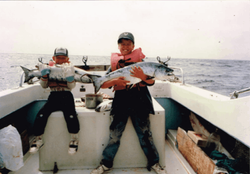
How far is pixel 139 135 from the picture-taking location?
2.42 m

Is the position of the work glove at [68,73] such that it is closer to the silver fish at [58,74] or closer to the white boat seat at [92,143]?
the silver fish at [58,74]

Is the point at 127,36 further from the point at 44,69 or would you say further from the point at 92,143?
the point at 92,143

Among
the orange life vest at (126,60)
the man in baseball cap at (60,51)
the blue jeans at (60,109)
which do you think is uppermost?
the man in baseball cap at (60,51)

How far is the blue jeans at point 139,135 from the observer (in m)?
2.38

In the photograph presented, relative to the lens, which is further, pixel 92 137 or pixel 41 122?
pixel 92 137

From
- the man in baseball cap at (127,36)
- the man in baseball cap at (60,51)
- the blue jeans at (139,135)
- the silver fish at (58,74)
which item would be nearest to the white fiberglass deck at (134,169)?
the blue jeans at (139,135)

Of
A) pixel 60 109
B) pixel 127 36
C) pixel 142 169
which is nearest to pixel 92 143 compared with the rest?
pixel 60 109

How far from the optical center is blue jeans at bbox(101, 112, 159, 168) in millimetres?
2381

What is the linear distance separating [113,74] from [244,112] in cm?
153

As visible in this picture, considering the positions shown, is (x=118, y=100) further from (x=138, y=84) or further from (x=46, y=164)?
(x=46, y=164)

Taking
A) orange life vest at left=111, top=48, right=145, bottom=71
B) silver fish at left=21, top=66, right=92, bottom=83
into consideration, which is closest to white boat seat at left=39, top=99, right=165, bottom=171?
silver fish at left=21, top=66, right=92, bottom=83

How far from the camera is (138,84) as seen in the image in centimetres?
237

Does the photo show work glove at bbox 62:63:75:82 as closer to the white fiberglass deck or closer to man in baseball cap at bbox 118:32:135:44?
man in baseball cap at bbox 118:32:135:44

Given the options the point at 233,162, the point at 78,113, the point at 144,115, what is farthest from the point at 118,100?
the point at 233,162
